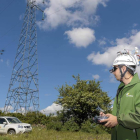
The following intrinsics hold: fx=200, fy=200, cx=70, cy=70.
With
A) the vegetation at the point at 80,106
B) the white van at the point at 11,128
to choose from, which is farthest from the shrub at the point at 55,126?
the white van at the point at 11,128

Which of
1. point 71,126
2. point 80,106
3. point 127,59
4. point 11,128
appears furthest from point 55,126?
point 127,59

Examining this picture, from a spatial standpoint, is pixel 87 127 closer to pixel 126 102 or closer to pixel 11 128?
pixel 11 128

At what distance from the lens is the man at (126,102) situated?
2139mm

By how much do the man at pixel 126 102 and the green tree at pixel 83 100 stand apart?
1844cm

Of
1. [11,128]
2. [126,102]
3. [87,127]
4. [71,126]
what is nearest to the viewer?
[126,102]

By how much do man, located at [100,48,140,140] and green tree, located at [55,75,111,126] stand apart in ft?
60.5

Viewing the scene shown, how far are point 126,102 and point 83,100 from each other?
61.5 feet

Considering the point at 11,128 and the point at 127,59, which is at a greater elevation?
the point at 127,59

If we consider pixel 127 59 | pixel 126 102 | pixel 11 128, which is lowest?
pixel 11 128

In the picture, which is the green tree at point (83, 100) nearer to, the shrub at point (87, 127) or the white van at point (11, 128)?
the shrub at point (87, 127)

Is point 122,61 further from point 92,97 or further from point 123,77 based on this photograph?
point 92,97

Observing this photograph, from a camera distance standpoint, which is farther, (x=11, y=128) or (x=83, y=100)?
(x=83, y=100)

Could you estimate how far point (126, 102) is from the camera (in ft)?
7.54

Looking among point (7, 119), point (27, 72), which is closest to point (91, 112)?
point (7, 119)
